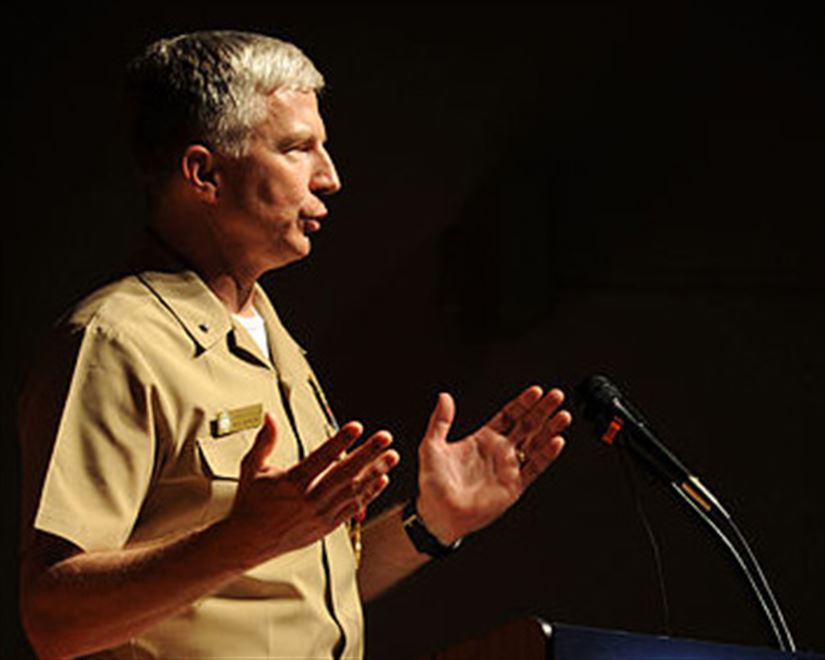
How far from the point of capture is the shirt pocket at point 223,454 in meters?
1.85

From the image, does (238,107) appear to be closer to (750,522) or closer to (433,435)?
(433,435)

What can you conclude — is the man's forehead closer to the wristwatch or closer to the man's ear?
the man's ear

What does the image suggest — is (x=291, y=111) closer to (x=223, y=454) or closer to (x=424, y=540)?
(x=223, y=454)

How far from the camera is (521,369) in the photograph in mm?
3305

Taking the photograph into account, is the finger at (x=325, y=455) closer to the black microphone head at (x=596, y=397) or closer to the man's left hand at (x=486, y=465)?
the black microphone head at (x=596, y=397)

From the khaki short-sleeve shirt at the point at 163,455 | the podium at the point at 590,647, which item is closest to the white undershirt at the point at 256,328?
the khaki short-sleeve shirt at the point at 163,455

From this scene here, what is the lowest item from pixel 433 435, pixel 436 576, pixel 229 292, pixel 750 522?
pixel 436 576

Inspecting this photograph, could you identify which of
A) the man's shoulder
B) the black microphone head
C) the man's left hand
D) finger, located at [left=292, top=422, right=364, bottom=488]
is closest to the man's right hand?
finger, located at [left=292, top=422, right=364, bottom=488]

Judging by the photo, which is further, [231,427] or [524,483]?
[524,483]

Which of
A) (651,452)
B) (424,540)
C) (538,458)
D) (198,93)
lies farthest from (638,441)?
(198,93)

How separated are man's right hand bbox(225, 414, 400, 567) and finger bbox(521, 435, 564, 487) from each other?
0.64m

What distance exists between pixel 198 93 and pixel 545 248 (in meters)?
1.43

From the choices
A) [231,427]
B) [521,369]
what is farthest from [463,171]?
[231,427]

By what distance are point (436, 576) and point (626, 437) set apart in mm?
1363
